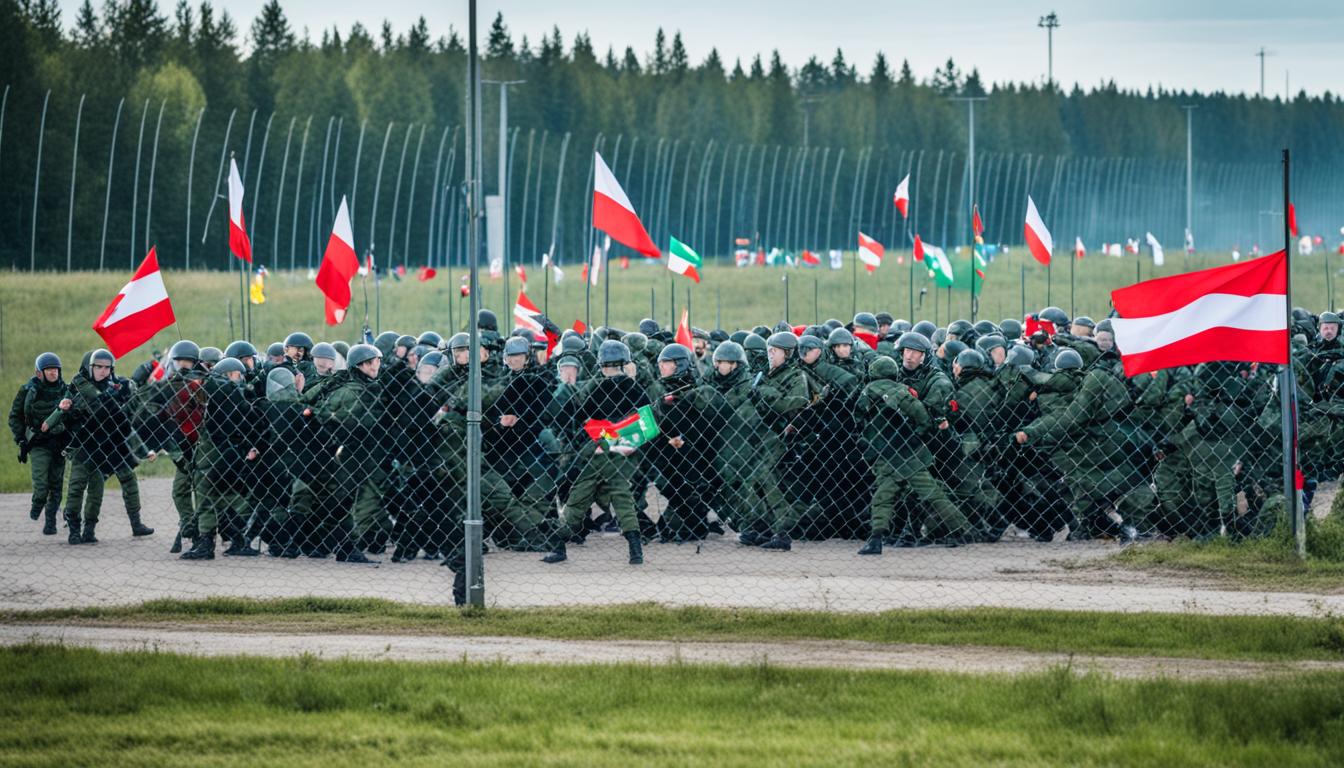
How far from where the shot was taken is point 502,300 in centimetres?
6231

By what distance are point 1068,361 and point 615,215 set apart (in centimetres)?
501

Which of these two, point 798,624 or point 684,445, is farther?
point 684,445

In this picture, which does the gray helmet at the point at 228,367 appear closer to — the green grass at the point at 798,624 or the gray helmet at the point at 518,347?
the gray helmet at the point at 518,347

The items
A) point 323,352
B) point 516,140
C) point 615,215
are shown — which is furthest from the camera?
point 516,140

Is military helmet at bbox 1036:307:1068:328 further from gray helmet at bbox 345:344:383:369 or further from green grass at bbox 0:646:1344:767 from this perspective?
green grass at bbox 0:646:1344:767

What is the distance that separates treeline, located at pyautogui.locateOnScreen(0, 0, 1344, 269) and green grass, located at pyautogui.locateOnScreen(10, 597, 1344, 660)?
3703 cm

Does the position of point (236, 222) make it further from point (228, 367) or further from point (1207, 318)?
point (1207, 318)

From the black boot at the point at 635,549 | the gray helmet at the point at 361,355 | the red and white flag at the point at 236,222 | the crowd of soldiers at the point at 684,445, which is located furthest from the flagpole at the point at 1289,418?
the red and white flag at the point at 236,222

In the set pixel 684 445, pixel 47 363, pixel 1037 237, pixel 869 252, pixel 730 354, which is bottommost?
pixel 684 445

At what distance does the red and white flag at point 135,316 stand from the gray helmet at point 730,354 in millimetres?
5403

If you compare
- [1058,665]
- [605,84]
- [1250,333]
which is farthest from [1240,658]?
[605,84]

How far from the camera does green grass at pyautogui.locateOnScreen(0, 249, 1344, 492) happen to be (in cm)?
4784

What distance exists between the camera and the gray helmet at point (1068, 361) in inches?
710

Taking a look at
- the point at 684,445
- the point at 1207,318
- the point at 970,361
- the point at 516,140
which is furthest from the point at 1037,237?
the point at 516,140
